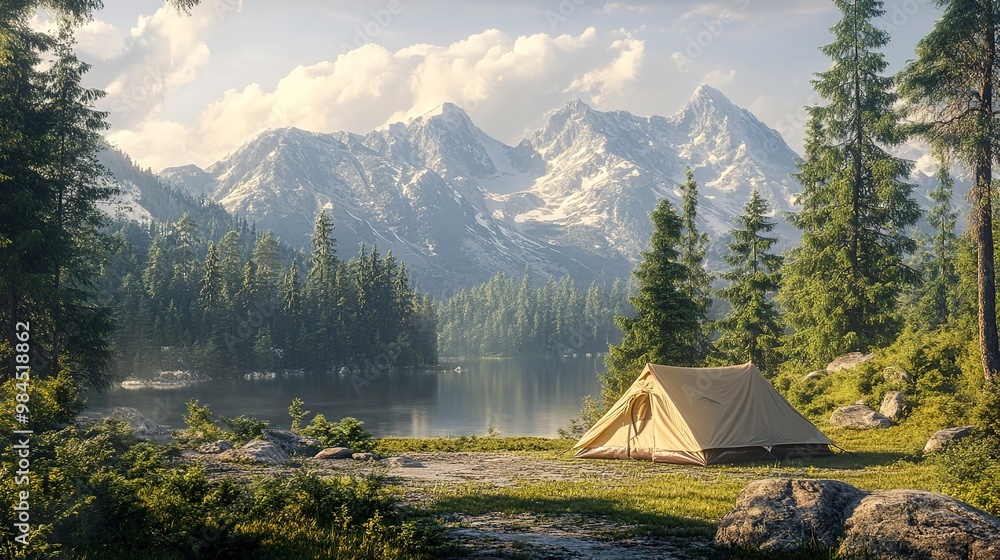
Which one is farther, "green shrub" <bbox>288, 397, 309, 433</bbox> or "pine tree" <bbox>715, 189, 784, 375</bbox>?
"pine tree" <bbox>715, 189, 784, 375</bbox>

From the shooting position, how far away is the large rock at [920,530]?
318 inches

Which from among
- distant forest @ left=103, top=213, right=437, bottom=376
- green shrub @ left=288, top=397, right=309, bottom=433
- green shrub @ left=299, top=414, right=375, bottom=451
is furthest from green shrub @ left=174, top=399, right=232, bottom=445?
distant forest @ left=103, top=213, right=437, bottom=376

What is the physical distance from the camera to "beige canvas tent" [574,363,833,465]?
20641 millimetres

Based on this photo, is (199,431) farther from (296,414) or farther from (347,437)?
(296,414)

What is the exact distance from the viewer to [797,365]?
39656 millimetres

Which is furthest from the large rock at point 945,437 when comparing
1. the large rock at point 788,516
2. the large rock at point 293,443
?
the large rock at point 293,443

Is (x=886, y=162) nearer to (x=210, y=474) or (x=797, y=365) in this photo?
(x=797, y=365)

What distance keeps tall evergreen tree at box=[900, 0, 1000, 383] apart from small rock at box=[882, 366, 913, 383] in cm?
277

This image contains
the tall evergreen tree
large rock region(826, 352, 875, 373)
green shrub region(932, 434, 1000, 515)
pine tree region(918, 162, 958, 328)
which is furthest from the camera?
pine tree region(918, 162, 958, 328)

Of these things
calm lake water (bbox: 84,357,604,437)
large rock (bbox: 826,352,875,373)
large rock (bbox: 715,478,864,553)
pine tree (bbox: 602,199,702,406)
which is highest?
pine tree (bbox: 602,199,702,406)

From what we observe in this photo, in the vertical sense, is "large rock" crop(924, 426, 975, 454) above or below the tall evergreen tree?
below

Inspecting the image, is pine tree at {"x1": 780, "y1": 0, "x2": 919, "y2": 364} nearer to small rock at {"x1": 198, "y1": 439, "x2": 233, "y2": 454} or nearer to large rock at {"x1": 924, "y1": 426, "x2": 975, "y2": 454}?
large rock at {"x1": 924, "y1": 426, "x2": 975, "y2": 454}

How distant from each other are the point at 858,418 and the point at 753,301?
18619mm

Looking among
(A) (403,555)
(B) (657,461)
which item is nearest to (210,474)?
(A) (403,555)
